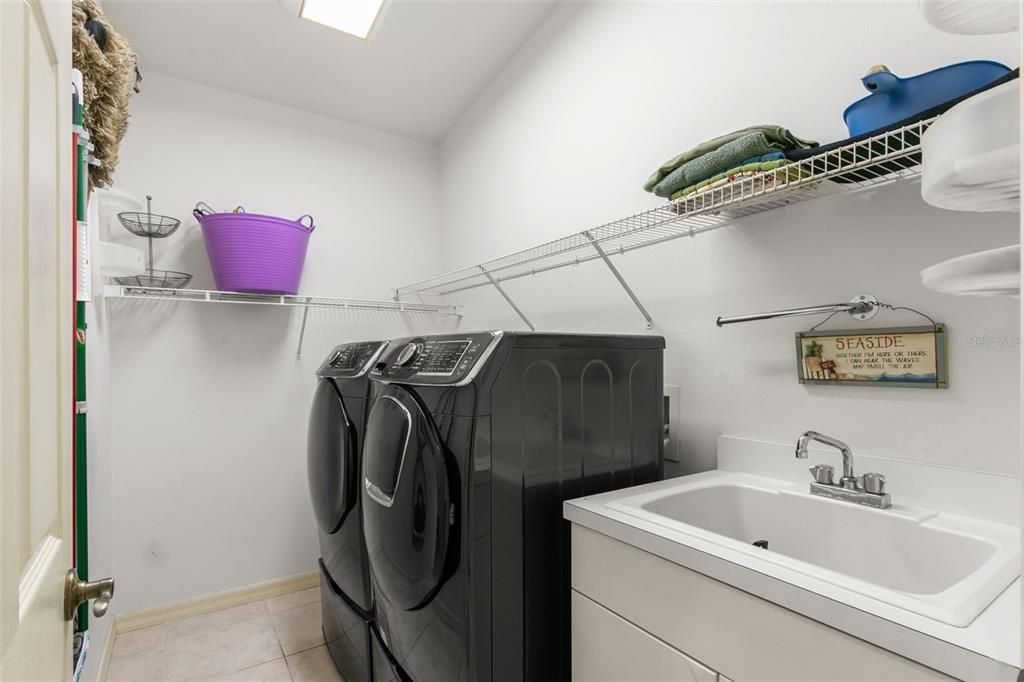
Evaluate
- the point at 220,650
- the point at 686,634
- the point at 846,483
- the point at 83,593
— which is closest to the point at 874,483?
the point at 846,483

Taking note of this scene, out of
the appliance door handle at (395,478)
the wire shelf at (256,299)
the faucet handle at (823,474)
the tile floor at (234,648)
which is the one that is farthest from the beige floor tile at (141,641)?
the faucet handle at (823,474)

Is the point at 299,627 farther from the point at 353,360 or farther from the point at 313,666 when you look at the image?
the point at 353,360

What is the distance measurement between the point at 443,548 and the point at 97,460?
4.88 feet

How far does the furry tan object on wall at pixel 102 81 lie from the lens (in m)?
1.20

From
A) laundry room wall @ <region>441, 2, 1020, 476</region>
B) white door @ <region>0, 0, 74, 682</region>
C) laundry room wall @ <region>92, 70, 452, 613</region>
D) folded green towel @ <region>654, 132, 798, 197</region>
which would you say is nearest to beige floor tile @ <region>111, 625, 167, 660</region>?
laundry room wall @ <region>92, 70, 452, 613</region>

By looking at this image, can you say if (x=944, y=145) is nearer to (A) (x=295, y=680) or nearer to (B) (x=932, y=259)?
(B) (x=932, y=259)

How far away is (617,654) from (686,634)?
215 mm

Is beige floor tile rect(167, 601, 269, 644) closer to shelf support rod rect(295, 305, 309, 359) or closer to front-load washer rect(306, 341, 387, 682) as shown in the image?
front-load washer rect(306, 341, 387, 682)

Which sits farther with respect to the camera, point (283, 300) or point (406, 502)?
point (283, 300)

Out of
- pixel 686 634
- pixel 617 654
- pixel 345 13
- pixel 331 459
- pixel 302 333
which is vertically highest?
pixel 345 13

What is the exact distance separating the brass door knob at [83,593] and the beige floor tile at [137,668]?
172cm

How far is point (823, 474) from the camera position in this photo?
1.29 meters

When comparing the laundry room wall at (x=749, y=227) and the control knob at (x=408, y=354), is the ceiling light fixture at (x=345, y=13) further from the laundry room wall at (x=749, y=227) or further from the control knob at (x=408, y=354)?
the control knob at (x=408, y=354)

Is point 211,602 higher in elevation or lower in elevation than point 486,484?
lower
